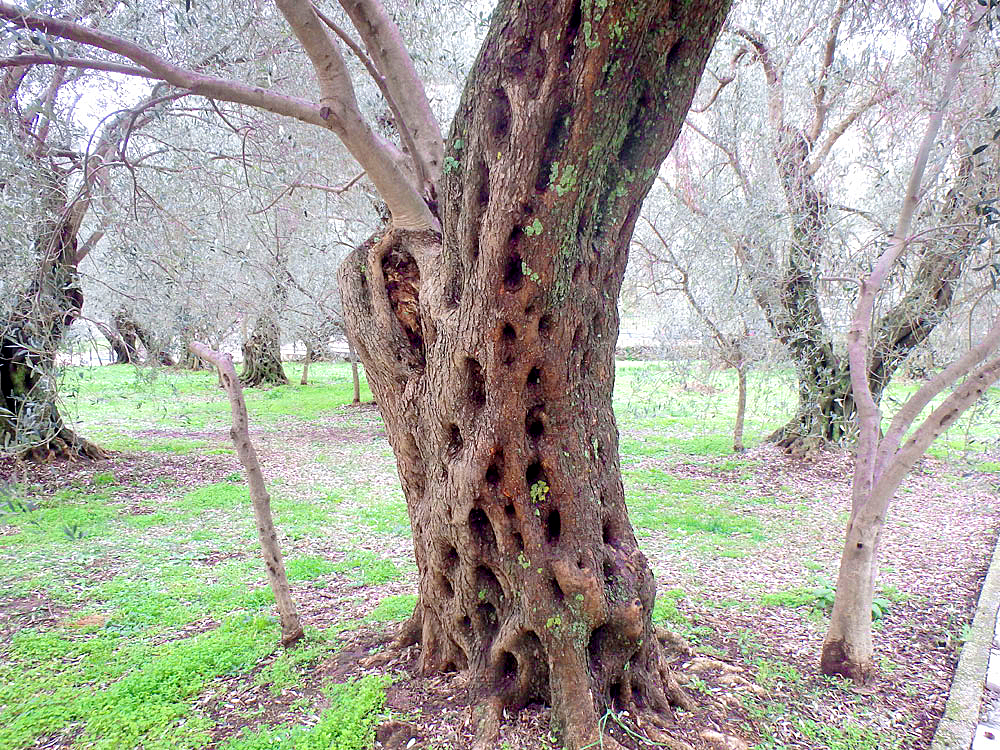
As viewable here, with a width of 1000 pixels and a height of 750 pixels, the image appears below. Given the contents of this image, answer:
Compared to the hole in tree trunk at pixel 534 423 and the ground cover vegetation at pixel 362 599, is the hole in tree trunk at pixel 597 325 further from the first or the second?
the ground cover vegetation at pixel 362 599

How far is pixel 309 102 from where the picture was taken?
9.02ft

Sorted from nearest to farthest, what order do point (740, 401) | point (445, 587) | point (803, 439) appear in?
point (445, 587) < point (803, 439) < point (740, 401)

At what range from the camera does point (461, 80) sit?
6.25m

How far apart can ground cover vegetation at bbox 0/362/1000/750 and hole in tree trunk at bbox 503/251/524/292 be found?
6.43ft

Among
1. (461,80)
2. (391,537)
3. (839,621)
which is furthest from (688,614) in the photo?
(461,80)

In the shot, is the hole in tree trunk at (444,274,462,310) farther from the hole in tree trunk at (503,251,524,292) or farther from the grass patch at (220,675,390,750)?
the grass patch at (220,675,390,750)

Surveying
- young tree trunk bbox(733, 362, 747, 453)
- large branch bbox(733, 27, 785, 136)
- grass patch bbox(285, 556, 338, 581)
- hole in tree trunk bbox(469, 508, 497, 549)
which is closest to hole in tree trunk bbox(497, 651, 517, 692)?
hole in tree trunk bbox(469, 508, 497, 549)

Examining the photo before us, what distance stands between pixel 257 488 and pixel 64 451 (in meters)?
6.57

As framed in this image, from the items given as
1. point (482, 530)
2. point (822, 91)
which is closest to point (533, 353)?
point (482, 530)

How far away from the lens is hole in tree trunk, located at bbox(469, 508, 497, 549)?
271 centimetres

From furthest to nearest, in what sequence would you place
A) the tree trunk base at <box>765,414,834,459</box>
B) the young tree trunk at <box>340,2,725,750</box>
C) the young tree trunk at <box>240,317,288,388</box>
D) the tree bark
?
the young tree trunk at <box>240,317,288,388</box> → the tree trunk base at <box>765,414,834,459</box> → the tree bark → the young tree trunk at <box>340,2,725,750</box>

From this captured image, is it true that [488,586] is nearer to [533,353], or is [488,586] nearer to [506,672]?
[506,672]

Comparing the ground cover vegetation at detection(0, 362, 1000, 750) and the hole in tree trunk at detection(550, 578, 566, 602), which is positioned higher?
the hole in tree trunk at detection(550, 578, 566, 602)

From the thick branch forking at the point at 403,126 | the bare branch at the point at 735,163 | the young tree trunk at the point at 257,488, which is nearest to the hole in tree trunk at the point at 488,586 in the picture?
the young tree trunk at the point at 257,488
